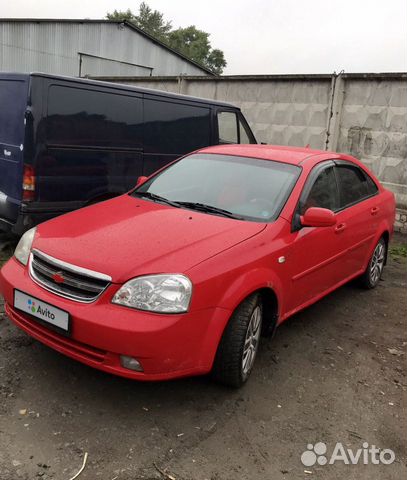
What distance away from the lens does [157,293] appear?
2578 millimetres

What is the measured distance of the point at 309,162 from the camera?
394 centimetres

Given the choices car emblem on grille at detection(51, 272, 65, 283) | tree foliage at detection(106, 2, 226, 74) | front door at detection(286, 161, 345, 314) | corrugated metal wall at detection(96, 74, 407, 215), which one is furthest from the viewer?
tree foliage at detection(106, 2, 226, 74)

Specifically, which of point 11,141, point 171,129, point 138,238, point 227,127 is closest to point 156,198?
point 138,238

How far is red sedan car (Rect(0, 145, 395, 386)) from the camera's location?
258 centimetres

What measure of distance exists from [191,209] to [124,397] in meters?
1.40

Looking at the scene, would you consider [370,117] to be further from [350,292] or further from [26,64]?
[26,64]

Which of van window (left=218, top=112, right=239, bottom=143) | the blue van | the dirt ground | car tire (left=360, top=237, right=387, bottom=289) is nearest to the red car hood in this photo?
the dirt ground

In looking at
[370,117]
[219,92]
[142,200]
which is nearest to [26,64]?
[219,92]

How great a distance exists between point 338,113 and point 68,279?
281 inches

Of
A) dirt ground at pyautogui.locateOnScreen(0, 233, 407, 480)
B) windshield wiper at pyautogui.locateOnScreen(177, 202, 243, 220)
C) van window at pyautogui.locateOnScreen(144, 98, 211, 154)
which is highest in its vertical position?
van window at pyautogui.locateOnScreen(144, 98, 211, 154)

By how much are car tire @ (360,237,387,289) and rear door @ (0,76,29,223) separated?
3.65 meters

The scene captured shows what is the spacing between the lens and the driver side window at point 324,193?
372cm

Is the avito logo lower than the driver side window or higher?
lower

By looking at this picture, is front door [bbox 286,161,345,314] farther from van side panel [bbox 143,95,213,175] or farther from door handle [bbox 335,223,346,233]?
van side panel [bbox 143,95,213,175]
